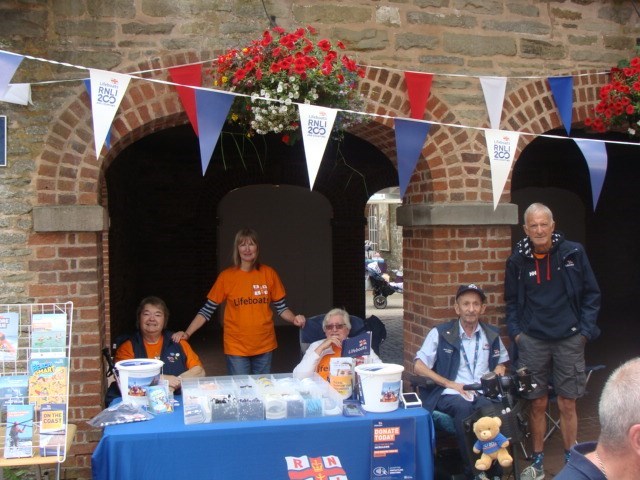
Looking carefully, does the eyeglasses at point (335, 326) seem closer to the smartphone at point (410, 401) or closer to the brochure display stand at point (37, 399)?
the smartphone at point (410, 401)

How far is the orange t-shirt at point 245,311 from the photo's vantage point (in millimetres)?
4910

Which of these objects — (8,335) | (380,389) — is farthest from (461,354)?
(8,335)

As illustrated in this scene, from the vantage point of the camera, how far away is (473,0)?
4918 millimetres

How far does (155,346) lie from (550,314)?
8.57 feet

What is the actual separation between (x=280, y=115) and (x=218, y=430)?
181 centimetres

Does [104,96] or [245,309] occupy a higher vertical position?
[104,96]

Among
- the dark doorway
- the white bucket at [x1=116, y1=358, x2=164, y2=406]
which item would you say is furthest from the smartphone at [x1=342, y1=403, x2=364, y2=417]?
the dark doorway

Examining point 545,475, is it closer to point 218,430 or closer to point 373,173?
point 218,430

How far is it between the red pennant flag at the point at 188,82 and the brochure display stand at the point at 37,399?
4.96ft

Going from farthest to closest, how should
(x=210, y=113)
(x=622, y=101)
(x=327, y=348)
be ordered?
1. (x=622, y=101)
2. (x=327, y=348)
3. (x=210, y=113)

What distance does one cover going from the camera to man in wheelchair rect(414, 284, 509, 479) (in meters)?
4.25

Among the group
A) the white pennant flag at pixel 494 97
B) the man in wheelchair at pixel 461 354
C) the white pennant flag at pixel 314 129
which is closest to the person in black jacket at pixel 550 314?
the man in wheelchair at pixel 461 354

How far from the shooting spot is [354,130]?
191 inches

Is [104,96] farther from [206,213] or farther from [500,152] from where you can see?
[206,213]
